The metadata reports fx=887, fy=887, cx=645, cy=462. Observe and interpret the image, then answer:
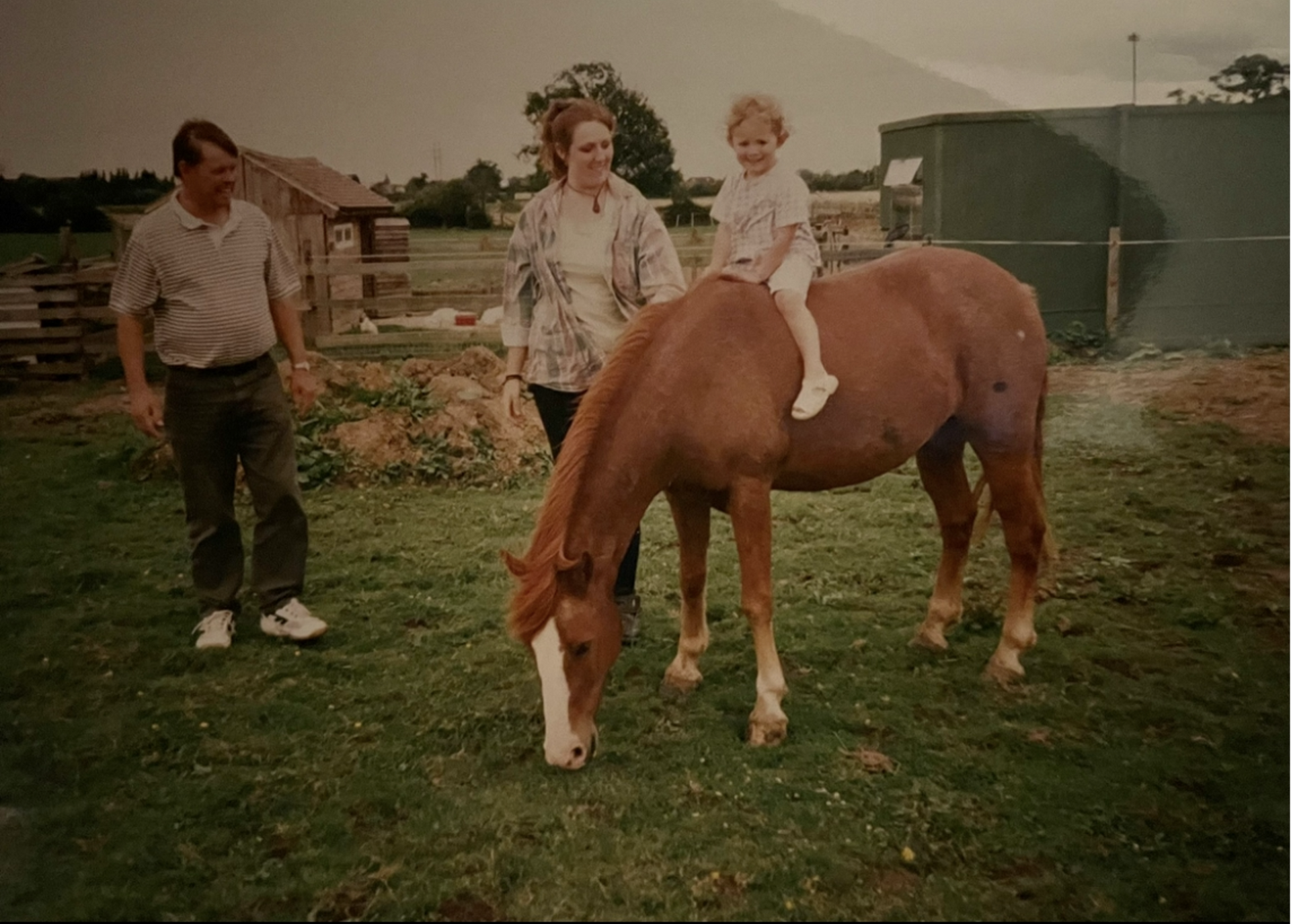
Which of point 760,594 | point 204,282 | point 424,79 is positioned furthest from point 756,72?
point 204,282

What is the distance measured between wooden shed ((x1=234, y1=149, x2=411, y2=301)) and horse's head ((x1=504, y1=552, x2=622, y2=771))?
5.07ft

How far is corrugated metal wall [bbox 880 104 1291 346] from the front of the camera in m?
3.01

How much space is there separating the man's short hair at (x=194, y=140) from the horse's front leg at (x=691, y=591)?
1816 mm

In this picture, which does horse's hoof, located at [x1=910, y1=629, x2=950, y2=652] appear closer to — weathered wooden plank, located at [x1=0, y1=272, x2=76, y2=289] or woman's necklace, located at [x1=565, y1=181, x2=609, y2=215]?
woman's necklace, located at [x1=565, y1=181, x2=609, y2=215]

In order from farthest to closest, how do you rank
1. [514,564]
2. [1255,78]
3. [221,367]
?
[221,367]
[1255,78]
[514,564]

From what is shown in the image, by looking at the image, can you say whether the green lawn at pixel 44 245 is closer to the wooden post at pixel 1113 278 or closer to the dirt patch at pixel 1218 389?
the wooden post at pixel 1113 278

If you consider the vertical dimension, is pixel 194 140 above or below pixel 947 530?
above

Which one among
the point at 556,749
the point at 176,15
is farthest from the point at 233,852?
the point at 176,15

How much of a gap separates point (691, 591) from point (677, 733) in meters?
0.50

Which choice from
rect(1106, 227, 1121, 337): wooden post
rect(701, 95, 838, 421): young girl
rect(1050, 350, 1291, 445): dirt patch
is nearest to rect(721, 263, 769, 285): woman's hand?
rect(701, 95, 838, 421): young girl

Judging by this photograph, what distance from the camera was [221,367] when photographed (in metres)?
3.08

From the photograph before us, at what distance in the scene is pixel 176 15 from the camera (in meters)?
2.82

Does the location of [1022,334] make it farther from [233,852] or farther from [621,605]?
[233,852]

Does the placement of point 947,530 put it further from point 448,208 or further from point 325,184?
point 325,184
